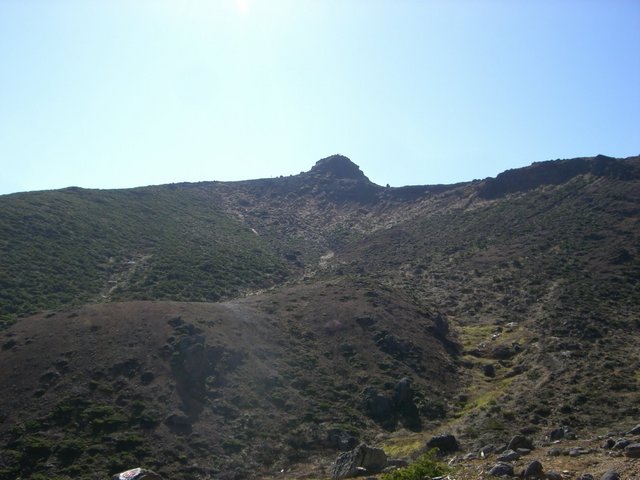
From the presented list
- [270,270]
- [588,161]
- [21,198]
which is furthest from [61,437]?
[588,161]

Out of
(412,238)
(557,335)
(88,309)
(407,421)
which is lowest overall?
(407,421)

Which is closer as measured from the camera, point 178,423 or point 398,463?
point 398,463

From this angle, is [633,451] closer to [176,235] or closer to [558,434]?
[558,434]

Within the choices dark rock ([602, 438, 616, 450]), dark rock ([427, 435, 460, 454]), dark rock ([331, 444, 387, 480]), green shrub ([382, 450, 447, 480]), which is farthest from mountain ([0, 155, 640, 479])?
green shrub ([382, 450, 447, 480])

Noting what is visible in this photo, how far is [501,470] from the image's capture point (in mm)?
16938

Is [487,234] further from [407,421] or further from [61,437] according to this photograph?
[61,437]

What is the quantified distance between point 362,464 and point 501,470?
719cm

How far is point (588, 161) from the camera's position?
81312 millimetres

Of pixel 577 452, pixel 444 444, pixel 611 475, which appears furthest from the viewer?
pixel 444 444

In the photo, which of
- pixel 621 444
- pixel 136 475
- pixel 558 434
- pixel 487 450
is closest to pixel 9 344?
pixel 136 475

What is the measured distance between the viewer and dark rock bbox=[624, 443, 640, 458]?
53.9ft

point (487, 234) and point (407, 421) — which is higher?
point (487, 234)

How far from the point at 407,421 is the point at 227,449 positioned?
35.5 ft

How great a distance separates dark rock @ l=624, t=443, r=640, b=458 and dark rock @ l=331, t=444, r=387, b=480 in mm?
9182
